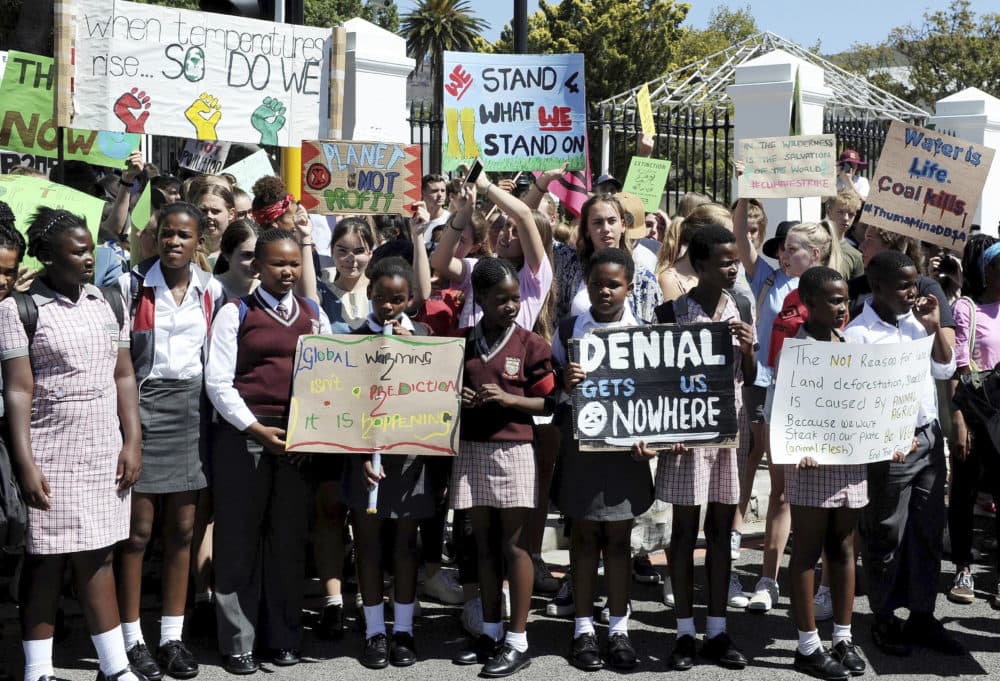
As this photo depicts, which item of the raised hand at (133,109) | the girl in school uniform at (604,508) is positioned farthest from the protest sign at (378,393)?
the raised hand at (133,109)

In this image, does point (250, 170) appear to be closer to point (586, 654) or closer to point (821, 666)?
point (586, 654)

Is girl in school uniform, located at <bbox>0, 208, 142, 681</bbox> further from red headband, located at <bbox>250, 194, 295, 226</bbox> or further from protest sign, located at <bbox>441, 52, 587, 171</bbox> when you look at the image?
protest sign, located at <bbox>441, 52, 587, 171</bbox>

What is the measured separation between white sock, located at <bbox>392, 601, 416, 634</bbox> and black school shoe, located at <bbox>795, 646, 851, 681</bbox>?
5.58 ft

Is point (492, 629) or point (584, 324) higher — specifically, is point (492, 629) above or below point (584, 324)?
below

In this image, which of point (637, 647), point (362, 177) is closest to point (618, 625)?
point (637, 647)

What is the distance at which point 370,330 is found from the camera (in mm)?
5121

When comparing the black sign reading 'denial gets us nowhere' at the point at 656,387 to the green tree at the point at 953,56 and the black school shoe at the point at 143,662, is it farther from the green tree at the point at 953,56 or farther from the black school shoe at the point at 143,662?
the green tree at the point at 953,56

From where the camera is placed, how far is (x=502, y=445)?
16.6 ft

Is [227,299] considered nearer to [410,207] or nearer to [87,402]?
[87,402]

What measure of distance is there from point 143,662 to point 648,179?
6.04m

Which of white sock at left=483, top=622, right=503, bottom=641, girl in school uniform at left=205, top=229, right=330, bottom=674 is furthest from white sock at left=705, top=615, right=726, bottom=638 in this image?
girl in school uniform at left=205, top=229, right=330, bottom=674

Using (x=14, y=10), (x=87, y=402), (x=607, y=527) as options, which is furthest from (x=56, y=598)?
(x=14, y=10)

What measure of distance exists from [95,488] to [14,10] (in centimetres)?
2113

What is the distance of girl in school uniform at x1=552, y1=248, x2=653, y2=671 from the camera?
5.06 m
